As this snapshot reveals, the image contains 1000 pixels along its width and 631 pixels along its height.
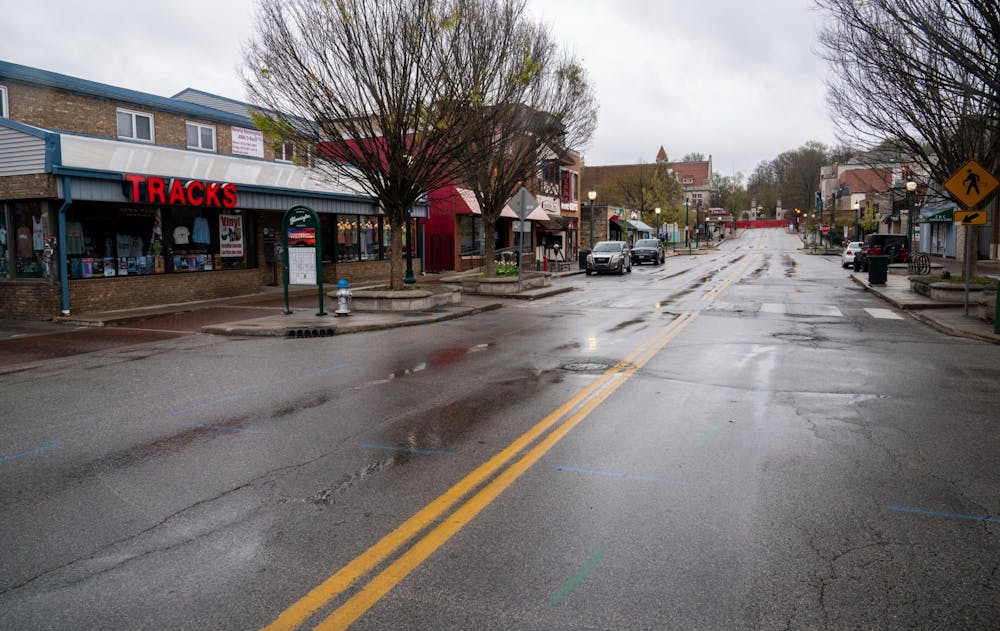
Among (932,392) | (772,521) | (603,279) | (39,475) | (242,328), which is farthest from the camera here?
(603,279)

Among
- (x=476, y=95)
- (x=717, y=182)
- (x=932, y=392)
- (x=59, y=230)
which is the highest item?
(x=717, y=182)

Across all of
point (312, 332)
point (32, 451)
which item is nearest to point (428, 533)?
point (32, 451)

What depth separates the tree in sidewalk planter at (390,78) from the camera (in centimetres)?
1692

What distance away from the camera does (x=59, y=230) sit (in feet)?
54.1

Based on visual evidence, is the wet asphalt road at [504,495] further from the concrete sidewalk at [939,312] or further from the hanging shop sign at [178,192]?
the hanging shop sign at [178,192]

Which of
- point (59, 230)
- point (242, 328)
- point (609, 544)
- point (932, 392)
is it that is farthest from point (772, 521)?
point (59, 230)

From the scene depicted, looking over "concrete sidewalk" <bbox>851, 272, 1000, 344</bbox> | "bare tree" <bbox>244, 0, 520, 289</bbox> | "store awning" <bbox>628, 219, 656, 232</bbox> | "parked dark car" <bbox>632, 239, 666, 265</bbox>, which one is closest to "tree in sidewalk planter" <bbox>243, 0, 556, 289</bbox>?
"bare tree" <bbox>244, 0, 520, 289</bbox>

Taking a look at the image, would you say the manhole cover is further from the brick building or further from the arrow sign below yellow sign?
the brick building

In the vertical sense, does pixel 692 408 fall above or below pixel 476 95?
below

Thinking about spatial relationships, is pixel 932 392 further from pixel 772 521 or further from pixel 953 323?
pixel 953 323

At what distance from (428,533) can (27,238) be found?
1694 centimetres

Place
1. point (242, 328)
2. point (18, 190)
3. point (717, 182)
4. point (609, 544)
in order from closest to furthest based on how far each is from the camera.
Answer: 1. point (609, 544)
2. point (242, 328)
3. point (18, 190)
4. point (717, 182)

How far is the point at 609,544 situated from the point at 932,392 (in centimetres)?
634

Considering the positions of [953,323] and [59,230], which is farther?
[59,230]
